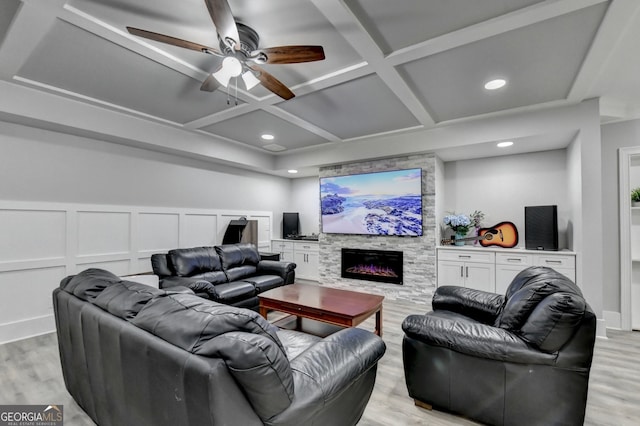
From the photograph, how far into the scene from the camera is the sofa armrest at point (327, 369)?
3.75 ft

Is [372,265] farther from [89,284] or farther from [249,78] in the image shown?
[89,284]

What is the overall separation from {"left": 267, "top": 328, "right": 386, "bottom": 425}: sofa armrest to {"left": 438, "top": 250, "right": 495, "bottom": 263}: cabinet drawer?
3.09 m

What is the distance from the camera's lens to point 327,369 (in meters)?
1.33

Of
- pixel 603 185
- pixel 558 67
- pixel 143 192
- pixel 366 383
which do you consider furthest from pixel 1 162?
pixel 603 185

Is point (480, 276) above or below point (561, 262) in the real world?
below

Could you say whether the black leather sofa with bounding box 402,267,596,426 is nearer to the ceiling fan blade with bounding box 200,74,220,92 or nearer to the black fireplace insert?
the ceiling fan blade with bounding box 200,74,220,92

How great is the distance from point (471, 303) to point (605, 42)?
2235mm

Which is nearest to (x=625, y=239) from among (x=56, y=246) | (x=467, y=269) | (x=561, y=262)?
(x=561, y=262)

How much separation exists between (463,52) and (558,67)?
38.3 inches

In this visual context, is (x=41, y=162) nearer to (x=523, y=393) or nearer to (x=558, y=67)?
(x=523, y=393)

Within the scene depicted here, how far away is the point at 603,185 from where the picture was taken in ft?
11.5

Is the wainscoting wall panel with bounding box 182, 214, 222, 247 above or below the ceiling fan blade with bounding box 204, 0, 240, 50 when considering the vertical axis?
below

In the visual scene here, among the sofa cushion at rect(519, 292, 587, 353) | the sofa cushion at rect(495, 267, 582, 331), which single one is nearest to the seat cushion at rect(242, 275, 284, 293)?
the sofa cushion at rect(495, 267, 582, 331)

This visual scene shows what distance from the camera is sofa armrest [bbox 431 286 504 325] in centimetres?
241
